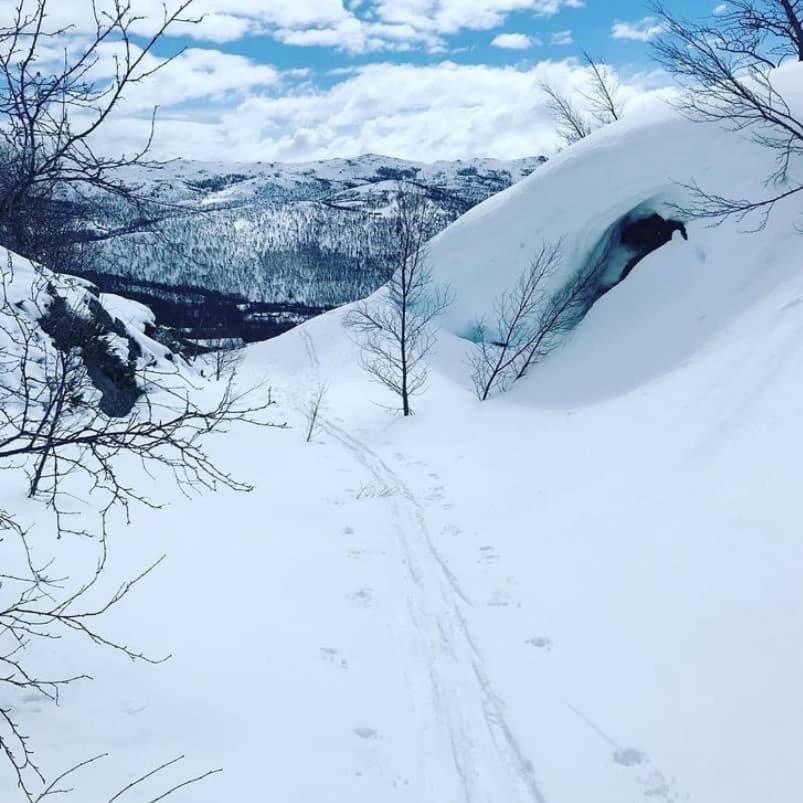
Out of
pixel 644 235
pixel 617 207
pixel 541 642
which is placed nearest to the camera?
pixel 541 642

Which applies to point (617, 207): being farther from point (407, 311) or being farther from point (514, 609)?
point (514, 609)

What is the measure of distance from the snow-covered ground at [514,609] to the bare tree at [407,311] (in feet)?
21.0

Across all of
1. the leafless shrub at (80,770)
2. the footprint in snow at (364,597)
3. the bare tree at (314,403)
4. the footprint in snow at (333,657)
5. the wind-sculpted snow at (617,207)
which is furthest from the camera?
the bare tree at (314,403)

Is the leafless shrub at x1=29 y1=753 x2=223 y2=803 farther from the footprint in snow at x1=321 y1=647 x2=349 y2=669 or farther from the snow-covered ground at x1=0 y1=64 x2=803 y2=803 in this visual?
the footprint in snow at x1=321 y1=647 x2=349 y2=669

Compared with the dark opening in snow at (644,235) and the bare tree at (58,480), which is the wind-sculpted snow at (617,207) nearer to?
the dark opening in snow at (644,235)

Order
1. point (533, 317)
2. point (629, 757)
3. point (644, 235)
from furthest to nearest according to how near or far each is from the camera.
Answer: point (533, 317) → point (644, 235) → point (629, 757)

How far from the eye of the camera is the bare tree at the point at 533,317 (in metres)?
18.1

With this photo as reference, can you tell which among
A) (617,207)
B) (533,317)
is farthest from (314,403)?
(617,207)

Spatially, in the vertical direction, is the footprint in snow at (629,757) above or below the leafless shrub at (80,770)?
below

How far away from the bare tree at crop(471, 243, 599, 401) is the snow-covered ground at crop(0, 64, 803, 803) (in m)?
4.83

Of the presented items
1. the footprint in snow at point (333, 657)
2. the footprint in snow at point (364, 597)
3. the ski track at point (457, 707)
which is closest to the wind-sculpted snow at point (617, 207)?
the ski track at point (457, 707)

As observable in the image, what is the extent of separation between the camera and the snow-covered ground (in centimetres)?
428

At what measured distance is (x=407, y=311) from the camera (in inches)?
975

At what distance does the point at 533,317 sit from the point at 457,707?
15.9 meters
